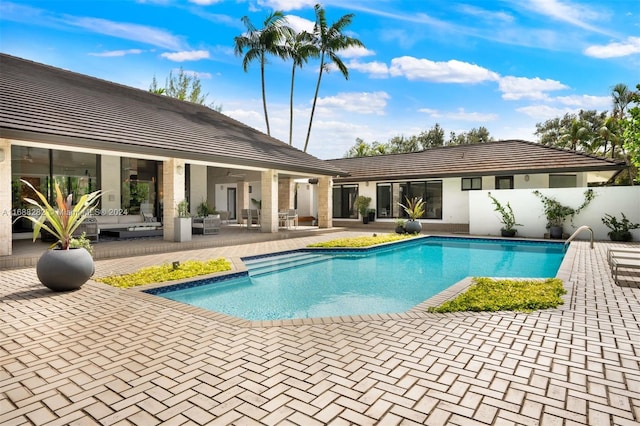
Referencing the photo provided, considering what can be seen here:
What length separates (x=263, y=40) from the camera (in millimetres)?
23672

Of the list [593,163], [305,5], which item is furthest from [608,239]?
[305,5]

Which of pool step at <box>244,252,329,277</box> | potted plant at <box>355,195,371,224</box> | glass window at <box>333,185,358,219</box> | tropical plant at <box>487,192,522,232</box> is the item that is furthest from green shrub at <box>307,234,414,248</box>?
glass window at <box>333,185,358,219</box>

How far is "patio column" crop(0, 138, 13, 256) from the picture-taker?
8367 millimetres

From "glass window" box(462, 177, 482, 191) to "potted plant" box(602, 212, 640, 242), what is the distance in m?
5.84

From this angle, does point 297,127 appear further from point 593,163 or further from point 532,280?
point 532,280

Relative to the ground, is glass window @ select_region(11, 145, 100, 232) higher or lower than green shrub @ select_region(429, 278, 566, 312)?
higher

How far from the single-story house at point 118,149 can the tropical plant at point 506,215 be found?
7806 mm

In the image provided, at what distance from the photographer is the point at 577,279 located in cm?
714

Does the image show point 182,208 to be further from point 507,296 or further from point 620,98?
point 620,98

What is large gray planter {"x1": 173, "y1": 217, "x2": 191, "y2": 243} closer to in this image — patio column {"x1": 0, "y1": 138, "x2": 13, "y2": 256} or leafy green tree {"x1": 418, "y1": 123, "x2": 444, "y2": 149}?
patio column {"x1": 0, "y1": 138, "x2": 13, "y2": 256}

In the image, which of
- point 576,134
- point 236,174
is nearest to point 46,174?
point 236,174

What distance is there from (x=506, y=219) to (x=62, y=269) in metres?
16.3

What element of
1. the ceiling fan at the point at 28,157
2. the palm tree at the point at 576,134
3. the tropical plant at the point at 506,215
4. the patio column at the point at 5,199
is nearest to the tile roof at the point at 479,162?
the tropical plant at the point at 506,215

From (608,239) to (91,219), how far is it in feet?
62.4
